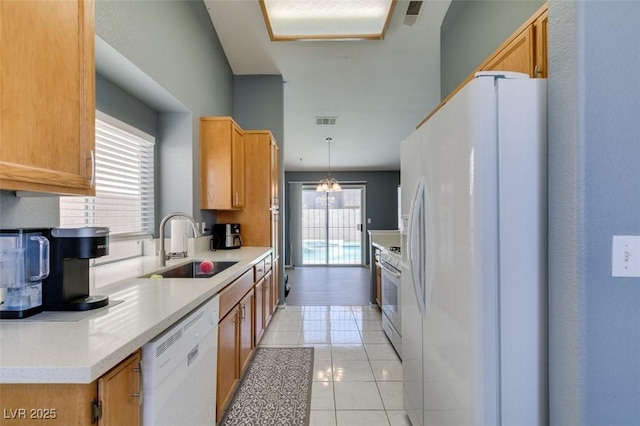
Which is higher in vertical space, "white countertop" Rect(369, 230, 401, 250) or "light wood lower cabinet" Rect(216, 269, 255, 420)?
"white countertop" Rect(369, 230, 401, 250)

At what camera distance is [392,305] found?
3.06 meters

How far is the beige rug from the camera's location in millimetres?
1958

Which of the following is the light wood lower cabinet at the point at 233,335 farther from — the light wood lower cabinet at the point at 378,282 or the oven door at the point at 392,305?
the light wood lower cabinet at the point at 378,282

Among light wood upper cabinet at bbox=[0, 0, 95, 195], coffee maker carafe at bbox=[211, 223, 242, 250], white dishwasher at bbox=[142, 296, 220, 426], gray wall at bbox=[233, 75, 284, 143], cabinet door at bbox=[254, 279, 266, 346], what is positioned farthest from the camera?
gray wall at bbox=[233, 75, 284, 143]

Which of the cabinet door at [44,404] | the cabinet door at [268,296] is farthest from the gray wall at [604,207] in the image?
the cabinet door at [268,296]

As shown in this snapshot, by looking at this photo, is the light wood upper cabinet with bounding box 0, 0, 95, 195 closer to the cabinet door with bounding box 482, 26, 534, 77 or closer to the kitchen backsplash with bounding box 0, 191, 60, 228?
the kitchen backsplash with bounding box 0, 191, 60, 228

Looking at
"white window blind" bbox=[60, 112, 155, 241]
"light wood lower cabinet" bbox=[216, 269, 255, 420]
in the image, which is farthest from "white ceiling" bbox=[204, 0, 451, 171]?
"light wood lower cabinet" bbox=[216, 269, 255, 420]

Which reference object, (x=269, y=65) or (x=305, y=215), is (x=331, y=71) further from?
(x=305, y=215)

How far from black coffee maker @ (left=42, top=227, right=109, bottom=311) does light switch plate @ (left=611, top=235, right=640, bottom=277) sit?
5.66ft

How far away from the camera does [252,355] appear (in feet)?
8.79

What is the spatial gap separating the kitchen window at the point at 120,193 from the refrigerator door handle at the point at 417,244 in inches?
75.0

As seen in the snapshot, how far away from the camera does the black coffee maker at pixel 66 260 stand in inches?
45.0

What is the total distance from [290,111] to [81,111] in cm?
415

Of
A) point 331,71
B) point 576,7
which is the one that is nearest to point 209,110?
A: point 331,71
